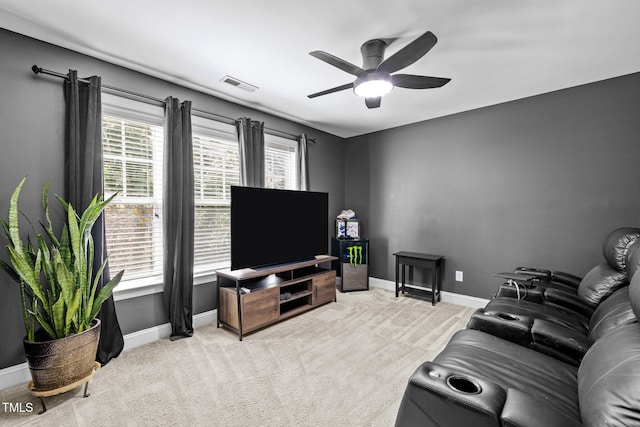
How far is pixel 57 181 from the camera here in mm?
2236

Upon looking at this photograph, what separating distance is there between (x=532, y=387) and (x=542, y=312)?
3.18 ft

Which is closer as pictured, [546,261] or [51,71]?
[51,71]

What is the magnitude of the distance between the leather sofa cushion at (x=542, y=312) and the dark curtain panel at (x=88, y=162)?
305 cm

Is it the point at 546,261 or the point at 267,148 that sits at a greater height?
the point at 267,148

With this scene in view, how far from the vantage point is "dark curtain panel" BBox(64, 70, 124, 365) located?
2229 mm

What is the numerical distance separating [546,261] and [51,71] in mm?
5084

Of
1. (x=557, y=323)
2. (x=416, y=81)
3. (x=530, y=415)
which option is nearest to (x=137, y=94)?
(x=416, y=81)

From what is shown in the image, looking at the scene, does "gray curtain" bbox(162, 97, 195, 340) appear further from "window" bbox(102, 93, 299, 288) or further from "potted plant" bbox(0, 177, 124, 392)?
"potted plant" bbox(0, 177, 124, 392)

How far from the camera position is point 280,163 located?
160 inches

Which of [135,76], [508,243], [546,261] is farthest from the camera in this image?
[508,243]

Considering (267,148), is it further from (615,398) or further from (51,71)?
(615,398)

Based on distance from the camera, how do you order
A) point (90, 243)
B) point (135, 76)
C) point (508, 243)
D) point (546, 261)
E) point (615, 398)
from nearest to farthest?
point (615, 398) < point (90, 243) < point (135, 76) < point (546, 261) < point (508, 243)

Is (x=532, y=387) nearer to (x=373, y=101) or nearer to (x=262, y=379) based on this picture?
(x=262, y=379)

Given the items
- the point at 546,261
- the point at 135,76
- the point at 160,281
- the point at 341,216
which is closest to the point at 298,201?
the point at 341,216
